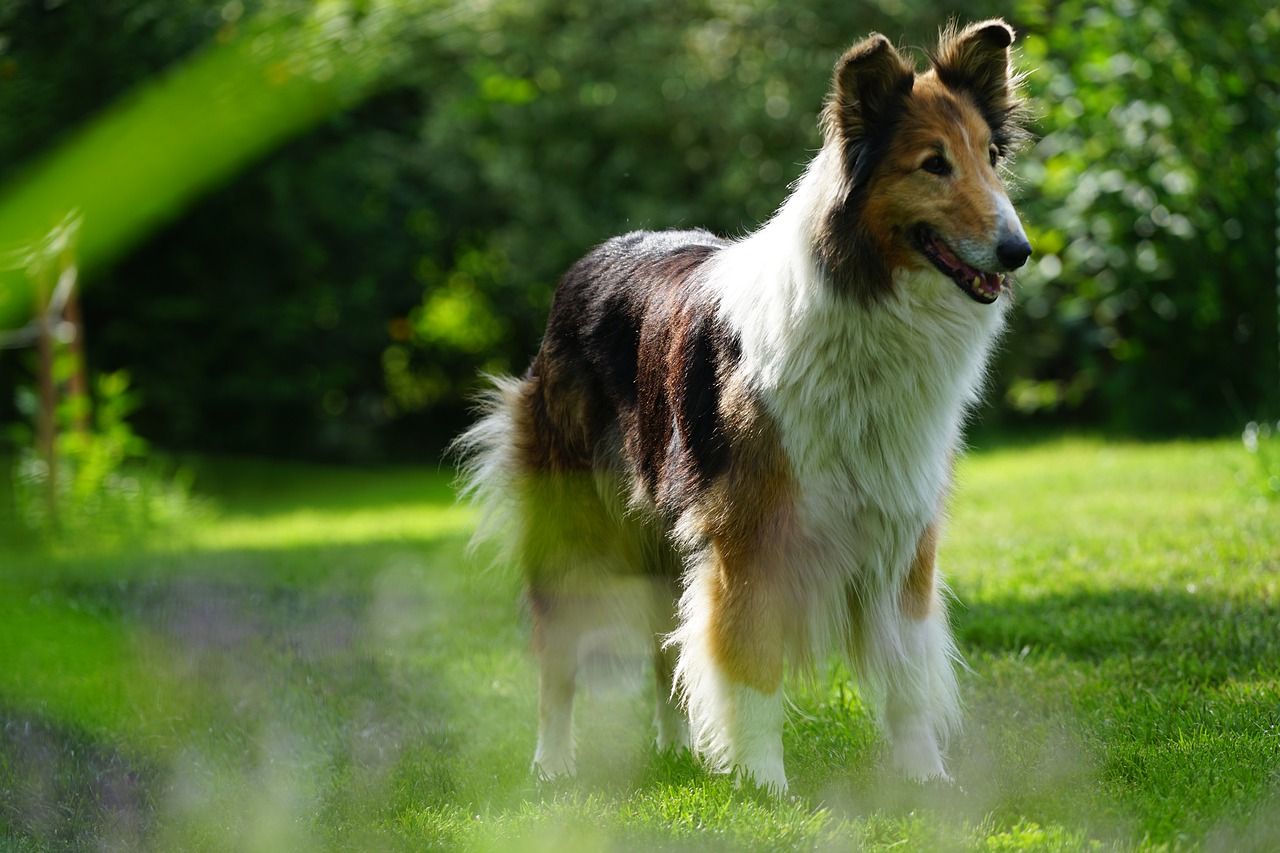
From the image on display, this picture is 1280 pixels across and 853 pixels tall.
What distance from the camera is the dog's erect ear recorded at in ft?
12.3

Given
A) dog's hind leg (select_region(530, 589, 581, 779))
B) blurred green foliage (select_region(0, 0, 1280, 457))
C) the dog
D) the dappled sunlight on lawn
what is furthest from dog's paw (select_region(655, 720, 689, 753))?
blurred green foliage (select_region(0, 0, 1280, 457))

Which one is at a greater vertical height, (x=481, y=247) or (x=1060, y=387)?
(x=481, y=247)

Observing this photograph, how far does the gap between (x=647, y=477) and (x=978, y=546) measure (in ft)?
10.9

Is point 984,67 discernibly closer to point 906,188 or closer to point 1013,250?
point 906,188

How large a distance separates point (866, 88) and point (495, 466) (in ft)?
6.62

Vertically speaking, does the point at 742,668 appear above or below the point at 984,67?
below

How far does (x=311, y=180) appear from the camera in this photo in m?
14.6

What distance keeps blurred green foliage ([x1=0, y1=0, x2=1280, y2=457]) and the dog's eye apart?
7.03 m

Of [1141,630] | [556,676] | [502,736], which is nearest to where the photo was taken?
[556,676]

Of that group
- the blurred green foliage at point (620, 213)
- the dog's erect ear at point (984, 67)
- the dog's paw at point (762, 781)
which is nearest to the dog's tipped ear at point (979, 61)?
the dog's erect ear at point (984, 67)

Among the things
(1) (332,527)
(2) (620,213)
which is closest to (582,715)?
(1) (332,527)

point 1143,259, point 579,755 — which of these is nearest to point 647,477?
point 579,755

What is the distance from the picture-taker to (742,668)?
12.3 ft

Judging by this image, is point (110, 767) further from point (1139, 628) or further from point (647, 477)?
point (1139, 628)
